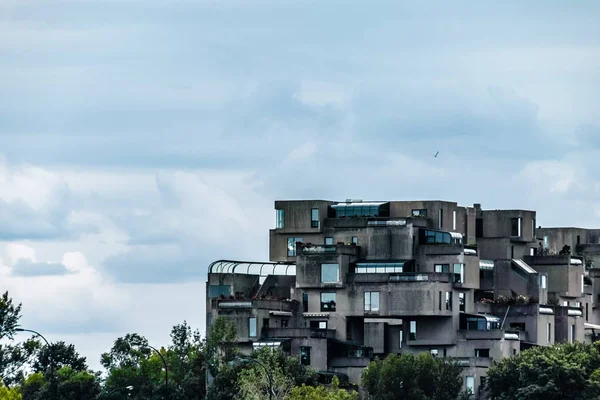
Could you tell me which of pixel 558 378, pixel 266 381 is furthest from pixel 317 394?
pixel 558 378

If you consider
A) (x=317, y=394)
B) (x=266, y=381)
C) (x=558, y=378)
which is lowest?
(x=317, y=394)

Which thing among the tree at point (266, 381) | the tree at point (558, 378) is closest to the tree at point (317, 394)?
the tree at point (266, 381)

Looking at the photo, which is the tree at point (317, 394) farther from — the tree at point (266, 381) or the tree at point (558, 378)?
the tree at point (558, 378)

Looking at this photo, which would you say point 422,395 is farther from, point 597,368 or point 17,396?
point 17,396

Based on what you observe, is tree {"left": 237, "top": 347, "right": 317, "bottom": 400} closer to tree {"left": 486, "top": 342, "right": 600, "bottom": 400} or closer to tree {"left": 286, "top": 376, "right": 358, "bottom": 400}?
tree {"left": 286, "top": 376, "right": 358, "bottom": 400}

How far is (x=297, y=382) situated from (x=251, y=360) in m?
4.77

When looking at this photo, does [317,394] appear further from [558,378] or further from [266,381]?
[558,378]

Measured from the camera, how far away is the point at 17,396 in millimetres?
197875

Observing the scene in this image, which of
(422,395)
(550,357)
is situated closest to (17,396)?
(422,395)

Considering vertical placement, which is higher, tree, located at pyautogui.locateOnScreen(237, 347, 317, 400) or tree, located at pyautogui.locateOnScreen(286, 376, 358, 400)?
tree, located at pyautogui.locateOnScreen(237, 347, 317, 400)

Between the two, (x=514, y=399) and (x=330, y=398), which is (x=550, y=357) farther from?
(x=330, y=398)

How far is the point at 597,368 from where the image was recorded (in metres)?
199

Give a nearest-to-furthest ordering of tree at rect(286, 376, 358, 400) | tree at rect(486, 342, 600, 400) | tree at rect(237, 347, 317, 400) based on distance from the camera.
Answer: tree at rect(286, 376, 358, 400), tree at rect(237, 347, 317, 400), tree at rect(486, 342, 600, 400)

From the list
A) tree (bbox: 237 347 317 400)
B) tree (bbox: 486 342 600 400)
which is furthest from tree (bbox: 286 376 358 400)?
tree (bbox: 486 342 600 400)
